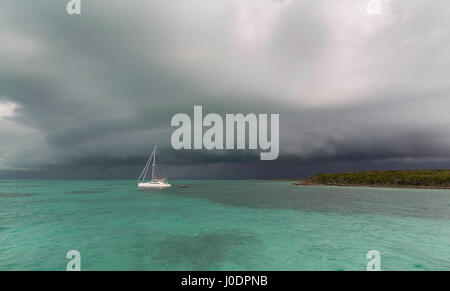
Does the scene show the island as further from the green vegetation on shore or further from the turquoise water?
the turquoise water

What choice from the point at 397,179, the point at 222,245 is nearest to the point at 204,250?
the point at 222,245

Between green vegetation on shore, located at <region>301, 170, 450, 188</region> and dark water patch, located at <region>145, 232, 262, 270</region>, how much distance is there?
6956 inches

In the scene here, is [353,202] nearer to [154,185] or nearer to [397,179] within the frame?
[154,185]

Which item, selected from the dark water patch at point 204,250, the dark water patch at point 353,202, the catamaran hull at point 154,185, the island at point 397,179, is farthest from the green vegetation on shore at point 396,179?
the dark water patch at point 204,250

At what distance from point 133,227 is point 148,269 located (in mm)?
13346

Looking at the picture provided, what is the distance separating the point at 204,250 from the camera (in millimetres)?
15898

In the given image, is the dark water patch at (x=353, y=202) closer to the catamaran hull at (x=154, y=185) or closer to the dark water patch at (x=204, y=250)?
the dark water patch at (x=204, y=250)

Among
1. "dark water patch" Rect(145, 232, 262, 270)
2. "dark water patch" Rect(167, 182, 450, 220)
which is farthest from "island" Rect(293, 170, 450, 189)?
"dark water patch" Rect(145, 232, 262, 270)

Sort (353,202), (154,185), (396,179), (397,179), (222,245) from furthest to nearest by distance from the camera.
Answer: (396,179)
(397,179)
(154,185)
(353,202)
(222,245)

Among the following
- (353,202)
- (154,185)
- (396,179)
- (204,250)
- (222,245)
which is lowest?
(396,179)

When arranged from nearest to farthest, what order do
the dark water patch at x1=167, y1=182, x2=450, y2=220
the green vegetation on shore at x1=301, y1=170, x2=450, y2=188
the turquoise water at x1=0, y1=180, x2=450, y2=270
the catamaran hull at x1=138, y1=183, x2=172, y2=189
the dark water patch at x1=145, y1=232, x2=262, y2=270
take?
1. the dark water patch at x1=145, y1=232, x2=262, y2=270
2. the turquoise water at x1=0, y1=180, x2=450, y2=270
3. the dark water patch at x1=167, y1=182, x2=450, y2=220
4. the catamaran hull at x1=138, y1=183, x2=172, y2=189
5. the green vegetation on shore at x1=301, y1=170, x2=450, y2=188

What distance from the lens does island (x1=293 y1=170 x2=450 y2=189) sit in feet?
415

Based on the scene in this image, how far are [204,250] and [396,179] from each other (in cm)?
18470
